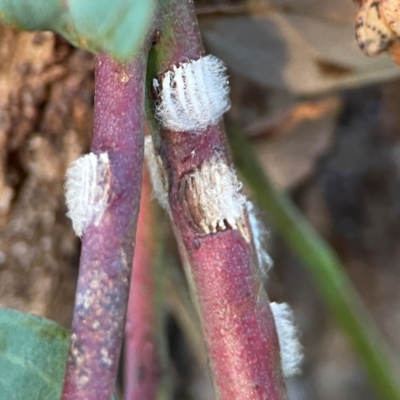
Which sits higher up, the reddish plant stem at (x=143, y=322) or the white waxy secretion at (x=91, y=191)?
the white waxy secretion at (x=91, y=191)

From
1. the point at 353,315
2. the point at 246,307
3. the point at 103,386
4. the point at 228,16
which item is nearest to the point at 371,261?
the point at 353,315

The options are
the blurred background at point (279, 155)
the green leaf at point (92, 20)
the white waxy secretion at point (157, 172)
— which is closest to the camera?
the green leaf at point (92, 20)

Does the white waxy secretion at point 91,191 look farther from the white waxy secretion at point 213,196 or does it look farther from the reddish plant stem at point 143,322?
the reddish plant stem at point 143,322

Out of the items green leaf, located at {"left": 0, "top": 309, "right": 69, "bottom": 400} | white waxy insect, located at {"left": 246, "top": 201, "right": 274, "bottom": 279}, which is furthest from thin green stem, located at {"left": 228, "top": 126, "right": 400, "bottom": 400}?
green leaf, located at {"left": 0, "top": 309, "right": 69, "bottom": 400}

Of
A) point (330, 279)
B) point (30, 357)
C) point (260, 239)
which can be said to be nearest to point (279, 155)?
point (330, 279)

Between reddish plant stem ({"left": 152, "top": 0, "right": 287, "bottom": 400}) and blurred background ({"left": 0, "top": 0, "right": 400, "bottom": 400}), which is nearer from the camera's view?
reddish plant stem ({"left": 152, "top": 0, "right": 287, "bottom": 400})

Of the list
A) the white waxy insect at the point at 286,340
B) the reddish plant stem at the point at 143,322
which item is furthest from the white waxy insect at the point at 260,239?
the reddish plant stem at the point at 143,322

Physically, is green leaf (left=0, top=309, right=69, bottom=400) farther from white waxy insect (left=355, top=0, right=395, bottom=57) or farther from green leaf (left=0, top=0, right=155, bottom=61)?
white waxy insect (left=355, top=0, right=395, bottom=57)
